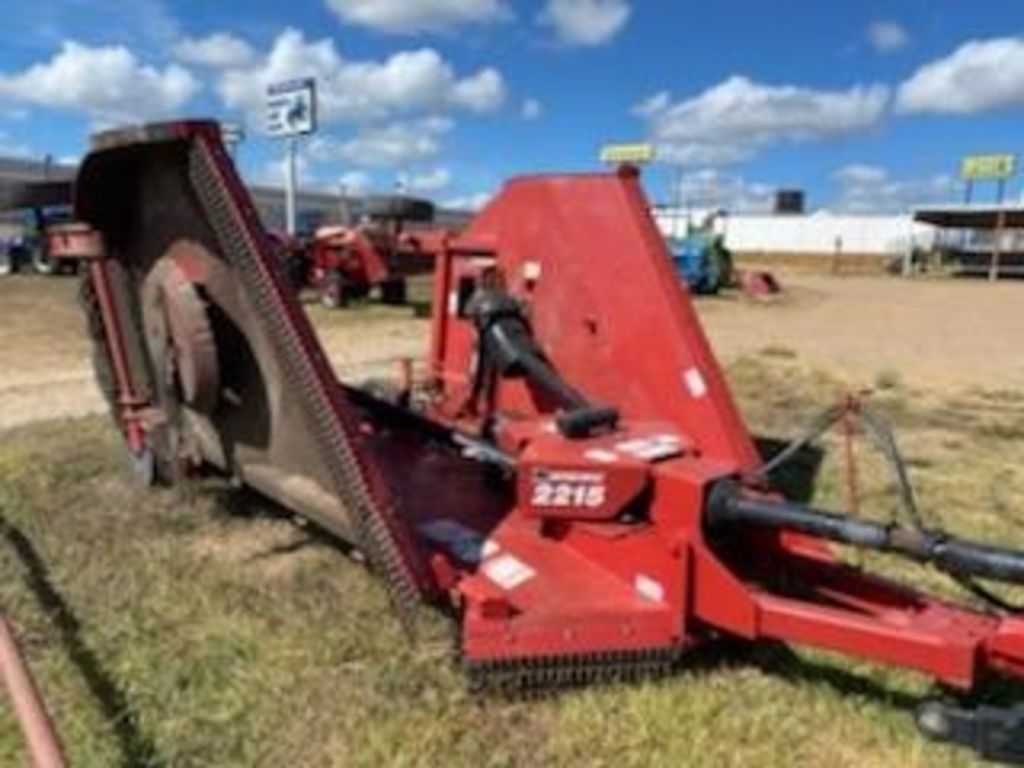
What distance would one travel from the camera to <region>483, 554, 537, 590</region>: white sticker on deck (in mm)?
3758

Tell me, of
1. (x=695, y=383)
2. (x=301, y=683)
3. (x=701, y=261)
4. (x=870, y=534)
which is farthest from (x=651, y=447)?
(x=701, y=261)

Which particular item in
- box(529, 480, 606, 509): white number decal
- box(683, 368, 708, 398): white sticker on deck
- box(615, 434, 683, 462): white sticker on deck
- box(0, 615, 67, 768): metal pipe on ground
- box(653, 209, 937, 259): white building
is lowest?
box(653, 209, 937, 259): white building

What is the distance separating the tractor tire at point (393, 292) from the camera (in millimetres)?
18547

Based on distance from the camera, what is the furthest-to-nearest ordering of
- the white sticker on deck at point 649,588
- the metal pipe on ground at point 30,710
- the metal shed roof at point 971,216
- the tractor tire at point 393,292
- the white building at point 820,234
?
the white building at point 820,234 → the metal shed roof at point 971,216 → the tractor tire at point 393,292 → the white sticker on deck at point 649,588 → the metal pipe on ground at point 30,710

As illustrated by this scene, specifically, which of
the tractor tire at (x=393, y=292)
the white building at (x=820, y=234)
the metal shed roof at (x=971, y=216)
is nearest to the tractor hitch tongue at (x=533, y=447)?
the tractor tire at (x=393, y=292)

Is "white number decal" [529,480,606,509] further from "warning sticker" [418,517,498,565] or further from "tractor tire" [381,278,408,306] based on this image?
"tractor tire" [381,278,408,306]

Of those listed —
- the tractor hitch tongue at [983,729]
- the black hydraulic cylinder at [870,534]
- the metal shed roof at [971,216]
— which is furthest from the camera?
the metal shed roof at [971,216]

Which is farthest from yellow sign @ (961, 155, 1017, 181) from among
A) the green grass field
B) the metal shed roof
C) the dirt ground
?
the green grass field

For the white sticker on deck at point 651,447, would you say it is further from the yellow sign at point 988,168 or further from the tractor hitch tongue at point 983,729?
the yellow sign at point 988,168

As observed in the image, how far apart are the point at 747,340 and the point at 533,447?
39.6 ft

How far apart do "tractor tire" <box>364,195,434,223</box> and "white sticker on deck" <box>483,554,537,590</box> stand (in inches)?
521

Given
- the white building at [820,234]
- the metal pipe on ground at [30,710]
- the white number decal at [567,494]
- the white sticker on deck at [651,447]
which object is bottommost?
the white building at [820,234]

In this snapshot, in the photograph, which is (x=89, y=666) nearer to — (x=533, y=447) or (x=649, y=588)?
(x=533, y=447)

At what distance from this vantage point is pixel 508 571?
3846 mm
